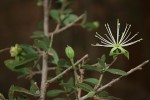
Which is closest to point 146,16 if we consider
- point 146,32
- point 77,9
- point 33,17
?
point 146,32

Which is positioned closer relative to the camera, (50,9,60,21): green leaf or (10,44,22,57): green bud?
(10,44,22,57): green bud

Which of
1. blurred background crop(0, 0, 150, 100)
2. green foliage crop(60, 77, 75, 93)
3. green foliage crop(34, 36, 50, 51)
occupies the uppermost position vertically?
blurred background crop(0, 0, 150, 100)

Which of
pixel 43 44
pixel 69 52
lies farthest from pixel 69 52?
pixel 43 44

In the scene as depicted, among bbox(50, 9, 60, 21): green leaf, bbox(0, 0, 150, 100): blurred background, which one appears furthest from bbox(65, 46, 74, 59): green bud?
bbox(0, 0, 150, 100): blurred background

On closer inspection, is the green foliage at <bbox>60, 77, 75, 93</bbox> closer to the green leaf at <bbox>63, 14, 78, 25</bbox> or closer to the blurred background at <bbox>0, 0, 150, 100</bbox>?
the green leaf at <bbox>63, 14, 78, 25</bbox>

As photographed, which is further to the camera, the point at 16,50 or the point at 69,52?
the point at 16,50

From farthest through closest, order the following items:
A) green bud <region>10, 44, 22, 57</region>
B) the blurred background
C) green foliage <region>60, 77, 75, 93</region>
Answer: the blurred background → green bud <region>10, 44, 22, 57</region> → green foliage <region>60, 77, 75, 93</region>

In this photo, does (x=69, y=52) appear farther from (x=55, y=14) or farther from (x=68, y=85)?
(x=55, y=14)

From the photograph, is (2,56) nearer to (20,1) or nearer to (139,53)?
(20,1)
